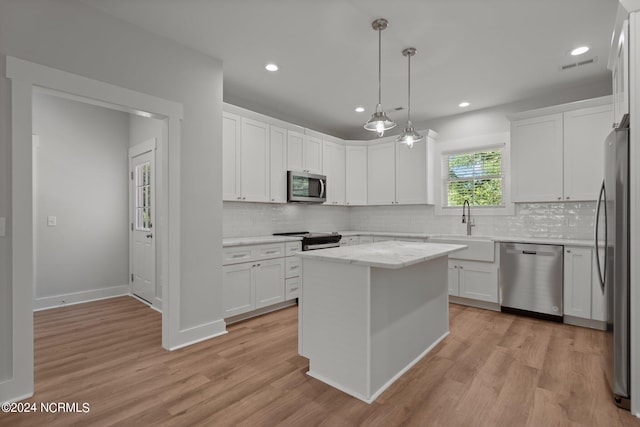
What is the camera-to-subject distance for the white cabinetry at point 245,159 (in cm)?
382

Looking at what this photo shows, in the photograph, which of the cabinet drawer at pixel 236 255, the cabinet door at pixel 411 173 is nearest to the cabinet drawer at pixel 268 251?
the cabinet drawer at pixel 236 255

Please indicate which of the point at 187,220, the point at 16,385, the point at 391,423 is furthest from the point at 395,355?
the point at 16,385

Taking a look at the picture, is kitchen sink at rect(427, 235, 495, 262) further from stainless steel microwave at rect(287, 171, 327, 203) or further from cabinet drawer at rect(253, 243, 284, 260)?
cabinet drawer at rect(253, 243, 284, 260)

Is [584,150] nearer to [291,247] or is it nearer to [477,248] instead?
[477,248]

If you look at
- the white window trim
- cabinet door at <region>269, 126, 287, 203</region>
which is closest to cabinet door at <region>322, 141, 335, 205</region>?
cabinet door at <region>269, 126, 287, 203</region>

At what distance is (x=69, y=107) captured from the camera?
4.36 meters

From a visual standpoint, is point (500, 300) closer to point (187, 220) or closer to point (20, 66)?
point (187, 220)

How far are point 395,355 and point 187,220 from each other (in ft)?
7.05

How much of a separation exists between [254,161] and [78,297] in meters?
3.03

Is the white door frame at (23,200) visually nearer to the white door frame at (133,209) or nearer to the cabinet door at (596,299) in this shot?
the white door frame at (133,209)

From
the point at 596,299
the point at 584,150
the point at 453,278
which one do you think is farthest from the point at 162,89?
the point at 596,299

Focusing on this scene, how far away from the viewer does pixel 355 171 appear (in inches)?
223

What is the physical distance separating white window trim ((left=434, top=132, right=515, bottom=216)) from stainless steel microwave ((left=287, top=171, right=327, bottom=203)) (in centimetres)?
183

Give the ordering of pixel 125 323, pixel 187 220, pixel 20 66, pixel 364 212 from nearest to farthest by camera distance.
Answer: pixel 20 66 < pixel 187 220 < pixel 125 323 < pixel 364 212
